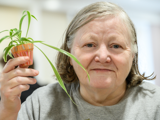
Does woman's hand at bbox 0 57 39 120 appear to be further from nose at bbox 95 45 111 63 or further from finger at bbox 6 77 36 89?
nose at bbox 95 45 111 63

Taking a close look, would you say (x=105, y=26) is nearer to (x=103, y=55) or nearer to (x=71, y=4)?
(x=103, y=55)

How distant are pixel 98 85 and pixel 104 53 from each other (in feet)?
0.61

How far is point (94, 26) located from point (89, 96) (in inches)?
17.9

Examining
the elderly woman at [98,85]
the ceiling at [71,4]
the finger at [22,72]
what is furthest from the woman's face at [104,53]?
the ceiling at [71,4]

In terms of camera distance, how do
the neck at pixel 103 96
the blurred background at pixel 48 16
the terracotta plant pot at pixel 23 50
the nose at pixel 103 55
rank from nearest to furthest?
1. the terracotta plant pot at pixel 23 50
2. the nose at pixel 103 55
3. the neck at pixel 103 96
4. the blurred background at pixel 48 16

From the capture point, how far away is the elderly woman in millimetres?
986

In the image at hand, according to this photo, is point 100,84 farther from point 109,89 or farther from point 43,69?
point 43,69

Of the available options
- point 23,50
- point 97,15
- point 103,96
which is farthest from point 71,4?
point 23,50

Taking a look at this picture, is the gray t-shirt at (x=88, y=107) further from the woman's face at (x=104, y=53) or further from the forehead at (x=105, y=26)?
the forehead at (x=105, y=26)

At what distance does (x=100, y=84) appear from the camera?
99 centimetres

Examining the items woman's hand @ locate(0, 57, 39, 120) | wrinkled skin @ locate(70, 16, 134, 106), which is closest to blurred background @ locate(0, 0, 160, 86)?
wrinkled skin @ locate(70, 16, 134, 106)

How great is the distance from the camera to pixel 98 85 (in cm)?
100

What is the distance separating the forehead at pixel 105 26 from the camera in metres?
1.00

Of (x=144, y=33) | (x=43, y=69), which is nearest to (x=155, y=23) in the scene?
(x=144, y=33)
